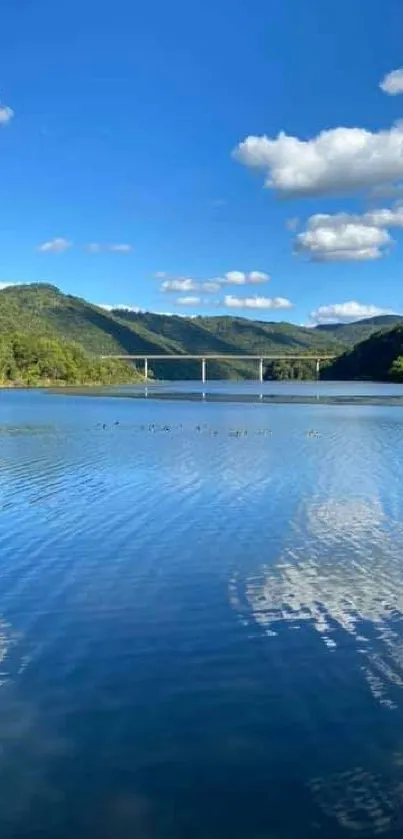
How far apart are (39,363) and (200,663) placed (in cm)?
14221

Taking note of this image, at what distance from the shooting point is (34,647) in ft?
34.1

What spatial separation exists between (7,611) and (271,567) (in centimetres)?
462

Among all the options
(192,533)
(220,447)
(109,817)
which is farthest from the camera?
(220,447)

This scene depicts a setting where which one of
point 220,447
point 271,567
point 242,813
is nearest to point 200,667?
point 242,813

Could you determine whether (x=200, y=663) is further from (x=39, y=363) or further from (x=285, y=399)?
(x=39, y=363)

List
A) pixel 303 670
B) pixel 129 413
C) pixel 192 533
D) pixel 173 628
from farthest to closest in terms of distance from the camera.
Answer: pixel 129 413 → pixel 192 533 → pixel 173 628 → pixel 303 670

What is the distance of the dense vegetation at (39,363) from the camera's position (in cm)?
14262

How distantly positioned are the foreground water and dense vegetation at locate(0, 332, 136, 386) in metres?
123

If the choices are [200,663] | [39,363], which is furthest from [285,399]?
[200,663]

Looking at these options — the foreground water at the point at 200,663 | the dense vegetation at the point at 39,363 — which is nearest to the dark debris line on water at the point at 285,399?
the dense vegetation at the point at 39,363

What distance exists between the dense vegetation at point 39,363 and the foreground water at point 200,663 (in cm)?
12323

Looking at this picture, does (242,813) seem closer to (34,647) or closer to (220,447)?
(34,647)

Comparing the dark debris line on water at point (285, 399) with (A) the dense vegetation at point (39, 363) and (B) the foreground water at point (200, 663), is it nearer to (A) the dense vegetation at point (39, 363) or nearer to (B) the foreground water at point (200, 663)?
(A) the dense vegetation at point (39, 363)

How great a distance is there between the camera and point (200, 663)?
32.2 ft
